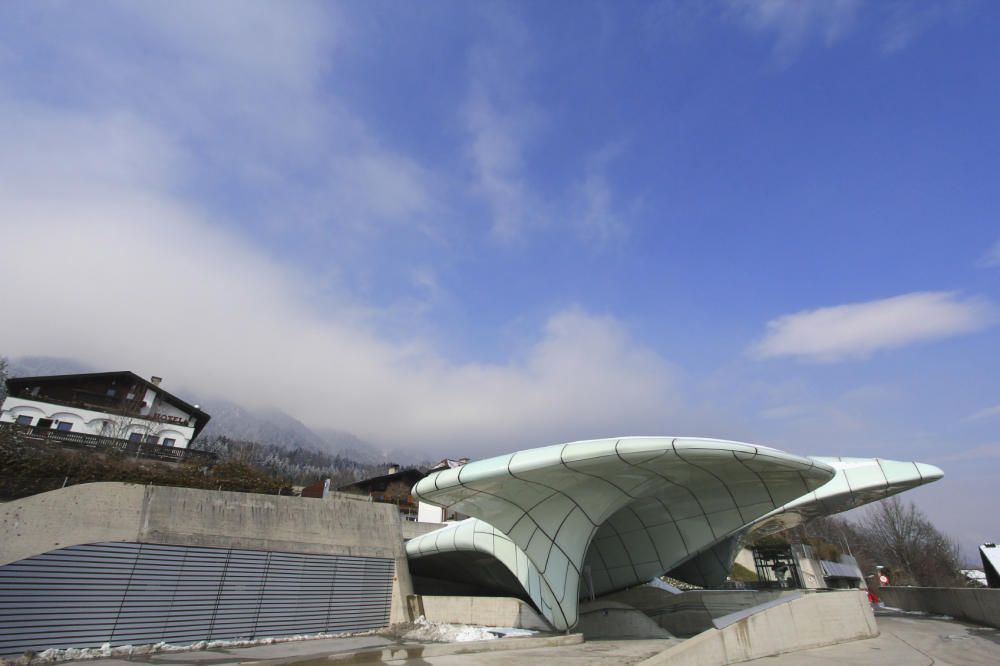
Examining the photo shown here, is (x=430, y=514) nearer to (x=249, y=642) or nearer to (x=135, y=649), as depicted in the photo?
(x=249, y=642)

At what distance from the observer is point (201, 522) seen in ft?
54.7

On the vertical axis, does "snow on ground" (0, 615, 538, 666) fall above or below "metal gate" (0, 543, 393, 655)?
below

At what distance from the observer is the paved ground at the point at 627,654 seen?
1210 centimetres

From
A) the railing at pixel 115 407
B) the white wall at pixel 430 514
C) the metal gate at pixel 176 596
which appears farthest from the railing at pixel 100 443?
the white wall at pixel 430 514

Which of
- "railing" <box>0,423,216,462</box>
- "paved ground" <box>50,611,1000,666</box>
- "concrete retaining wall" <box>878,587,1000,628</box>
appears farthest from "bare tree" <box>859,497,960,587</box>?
"railing" <box>0,423,216,462</box>

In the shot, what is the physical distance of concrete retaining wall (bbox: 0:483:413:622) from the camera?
13.5 meters

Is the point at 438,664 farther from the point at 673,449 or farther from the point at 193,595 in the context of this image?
the point at 193,595

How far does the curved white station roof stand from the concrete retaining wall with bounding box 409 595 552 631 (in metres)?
0.69

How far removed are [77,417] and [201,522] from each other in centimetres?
2592

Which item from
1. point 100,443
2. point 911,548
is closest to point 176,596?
point 100,443

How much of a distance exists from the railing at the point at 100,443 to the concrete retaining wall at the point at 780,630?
27.5 m

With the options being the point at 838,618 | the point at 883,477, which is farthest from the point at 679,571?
the point at 838,618

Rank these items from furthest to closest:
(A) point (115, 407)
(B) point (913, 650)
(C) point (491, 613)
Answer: (A) point (115, 407) < (C) point (491, 613) < (B) point (913, 650)

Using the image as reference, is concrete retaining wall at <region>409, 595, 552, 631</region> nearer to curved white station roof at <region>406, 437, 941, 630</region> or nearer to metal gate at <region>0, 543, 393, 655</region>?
curved white station roof at <region>406, 437, 941, 630</region>
